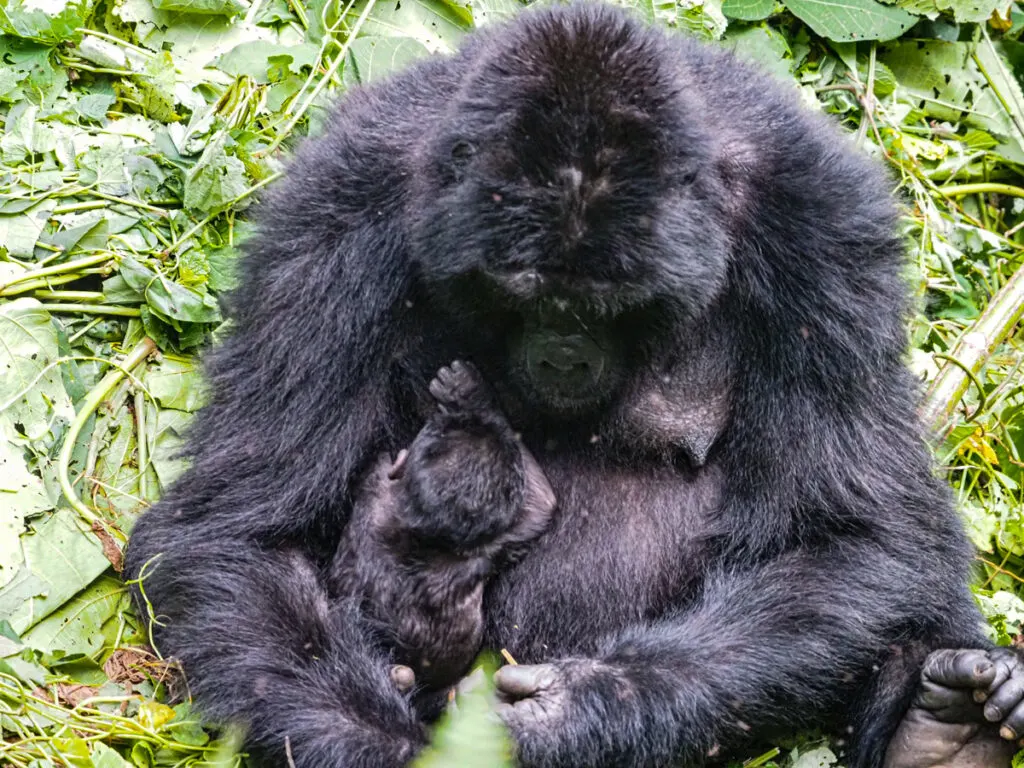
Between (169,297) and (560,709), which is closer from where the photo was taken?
(560,709)

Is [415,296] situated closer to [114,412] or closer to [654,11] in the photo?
[114,412]

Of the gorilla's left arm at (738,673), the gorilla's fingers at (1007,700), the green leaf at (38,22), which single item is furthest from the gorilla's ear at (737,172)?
the green leaf at (38,22)

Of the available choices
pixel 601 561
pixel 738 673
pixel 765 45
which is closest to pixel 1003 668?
pixel 738 673

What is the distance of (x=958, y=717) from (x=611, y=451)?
4.54 feet

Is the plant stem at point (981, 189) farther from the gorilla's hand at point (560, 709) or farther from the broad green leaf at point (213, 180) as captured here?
the gorilla's hand at point (560, 709)

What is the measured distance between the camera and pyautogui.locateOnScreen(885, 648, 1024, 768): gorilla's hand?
4777 millimetres

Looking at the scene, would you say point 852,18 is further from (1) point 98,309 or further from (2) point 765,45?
(1) point 98,309

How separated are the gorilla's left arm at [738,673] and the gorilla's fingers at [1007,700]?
0.39 metres

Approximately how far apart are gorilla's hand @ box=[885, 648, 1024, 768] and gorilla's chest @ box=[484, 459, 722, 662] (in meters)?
0.85

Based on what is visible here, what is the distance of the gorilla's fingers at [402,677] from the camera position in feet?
16.5

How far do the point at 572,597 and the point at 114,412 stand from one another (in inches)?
80.5

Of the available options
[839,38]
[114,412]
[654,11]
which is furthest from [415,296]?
[839,38]

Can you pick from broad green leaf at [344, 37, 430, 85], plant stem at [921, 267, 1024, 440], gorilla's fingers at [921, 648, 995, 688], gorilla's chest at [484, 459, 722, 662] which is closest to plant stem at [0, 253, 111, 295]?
broad green leaf at [344, 37, 430, 85]

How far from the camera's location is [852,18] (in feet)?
23.9
